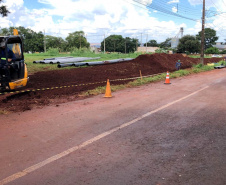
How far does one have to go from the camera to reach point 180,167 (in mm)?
4289

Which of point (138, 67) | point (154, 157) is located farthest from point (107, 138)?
point (138, 67)

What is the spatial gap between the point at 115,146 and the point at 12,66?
7.79 metres

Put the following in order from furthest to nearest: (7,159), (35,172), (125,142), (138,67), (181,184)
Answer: (138,67), (125,142), (7,159), (35,172), (181,184)

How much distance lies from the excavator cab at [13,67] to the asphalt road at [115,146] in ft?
10.1

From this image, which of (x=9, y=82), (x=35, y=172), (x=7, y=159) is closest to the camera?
(x=35, y=172)

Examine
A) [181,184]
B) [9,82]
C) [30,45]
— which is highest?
[30,45]

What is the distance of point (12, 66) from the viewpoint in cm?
1094

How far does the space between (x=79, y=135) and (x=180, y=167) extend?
2.68 metres

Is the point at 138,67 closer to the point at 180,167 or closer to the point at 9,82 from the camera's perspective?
the point at 9,82

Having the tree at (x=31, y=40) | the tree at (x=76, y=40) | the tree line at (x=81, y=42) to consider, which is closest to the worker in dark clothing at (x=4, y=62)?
the tree line at (x=81, y=42)

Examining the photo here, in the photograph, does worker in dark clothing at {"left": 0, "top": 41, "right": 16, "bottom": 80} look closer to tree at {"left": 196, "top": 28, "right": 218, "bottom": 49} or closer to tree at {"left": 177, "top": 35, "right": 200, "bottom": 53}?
tree at {"left": 177, "top": 35, "right": 200, "bottom": 53}

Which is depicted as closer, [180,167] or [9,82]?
[180,167]

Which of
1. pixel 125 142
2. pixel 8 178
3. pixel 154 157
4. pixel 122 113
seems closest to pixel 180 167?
pixel 154 157

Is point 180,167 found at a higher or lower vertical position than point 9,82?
lower
